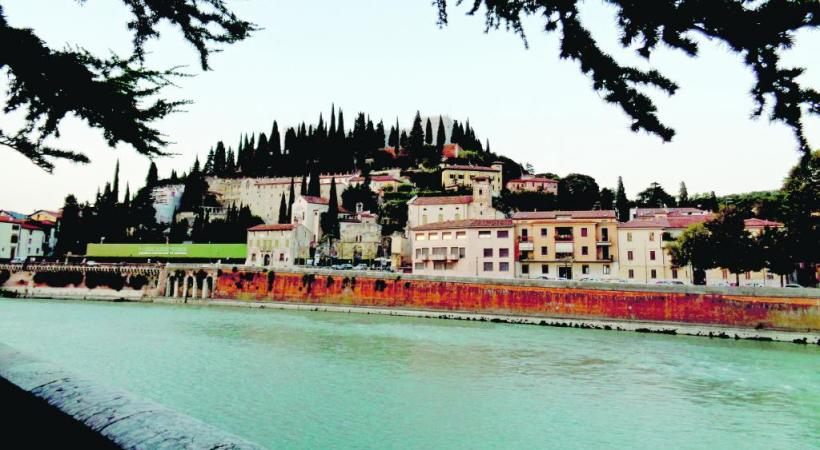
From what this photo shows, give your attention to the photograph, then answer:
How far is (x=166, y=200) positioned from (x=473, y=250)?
159ft

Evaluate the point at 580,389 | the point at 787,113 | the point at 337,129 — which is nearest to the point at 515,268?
the point at 580,389

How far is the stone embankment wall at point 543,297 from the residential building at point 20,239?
3617 centimetres

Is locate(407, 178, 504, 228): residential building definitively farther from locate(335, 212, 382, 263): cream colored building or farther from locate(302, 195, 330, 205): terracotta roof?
locate(302, 195, 330, 205): terracotta roof

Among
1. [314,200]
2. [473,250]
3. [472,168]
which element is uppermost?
[472,168]

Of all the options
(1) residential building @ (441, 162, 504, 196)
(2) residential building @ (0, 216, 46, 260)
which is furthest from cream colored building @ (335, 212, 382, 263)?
(2) residential building @ (0, 216, 46, 260)

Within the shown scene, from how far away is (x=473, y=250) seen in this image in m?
36.3

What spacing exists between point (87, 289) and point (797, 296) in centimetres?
4756

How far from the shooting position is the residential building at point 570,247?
120 feet

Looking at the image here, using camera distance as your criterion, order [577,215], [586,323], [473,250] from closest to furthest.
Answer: [586,323] < [473,250] < [577,215]

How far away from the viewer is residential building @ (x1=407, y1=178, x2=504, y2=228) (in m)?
48.9

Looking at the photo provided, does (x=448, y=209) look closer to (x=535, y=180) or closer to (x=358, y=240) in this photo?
(x=358, y=240)

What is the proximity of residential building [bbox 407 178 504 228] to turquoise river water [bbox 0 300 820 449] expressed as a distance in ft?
86.8

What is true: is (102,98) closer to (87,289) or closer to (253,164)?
(87,289)

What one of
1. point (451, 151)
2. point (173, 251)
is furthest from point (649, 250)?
point (173, 251)
